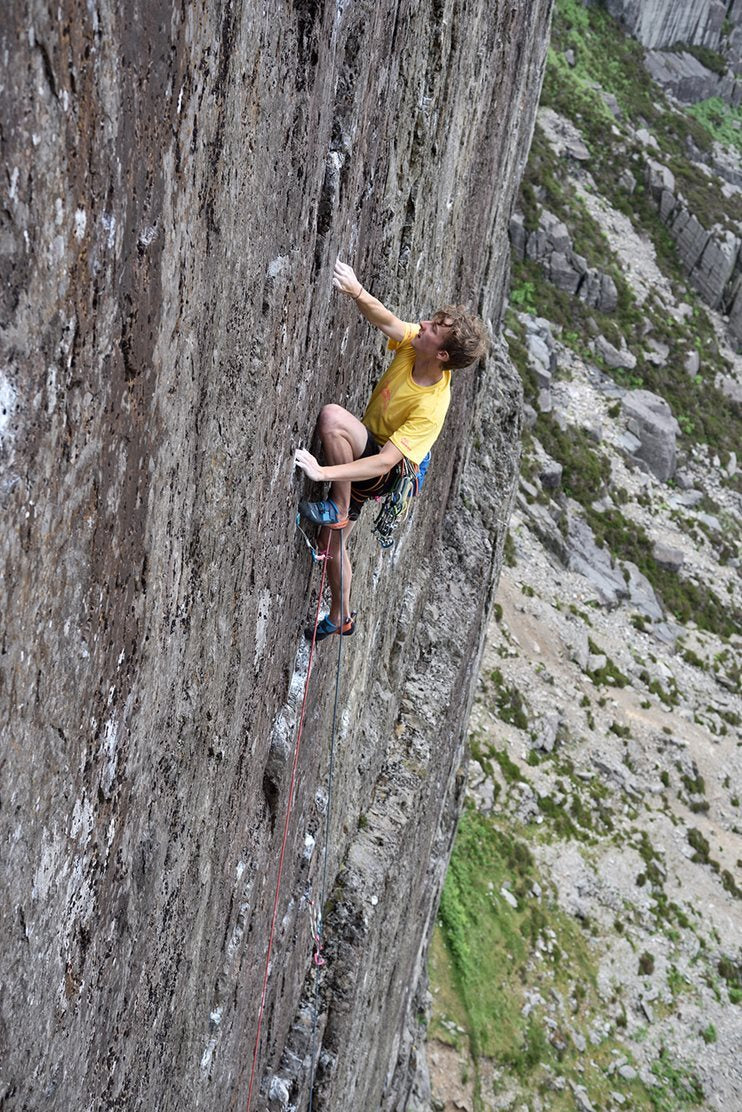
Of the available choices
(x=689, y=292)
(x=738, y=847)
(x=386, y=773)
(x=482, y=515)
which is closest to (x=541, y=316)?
(x=689, y=292)

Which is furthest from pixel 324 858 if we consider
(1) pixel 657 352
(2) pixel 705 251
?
(2) pixel 705 251

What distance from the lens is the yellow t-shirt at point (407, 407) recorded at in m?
5.70

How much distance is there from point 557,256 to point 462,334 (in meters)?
38.6

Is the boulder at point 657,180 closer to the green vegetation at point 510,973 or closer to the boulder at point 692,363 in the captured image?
the boulder at point 692,363

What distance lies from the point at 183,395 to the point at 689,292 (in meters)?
Answer: 49.6

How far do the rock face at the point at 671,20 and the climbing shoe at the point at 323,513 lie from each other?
62844mm

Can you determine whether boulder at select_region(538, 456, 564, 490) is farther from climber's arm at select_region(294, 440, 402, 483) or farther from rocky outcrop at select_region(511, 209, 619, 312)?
climber's arm at select_region(294, 440, 402, 483)

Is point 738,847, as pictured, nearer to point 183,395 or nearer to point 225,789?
point 225,789

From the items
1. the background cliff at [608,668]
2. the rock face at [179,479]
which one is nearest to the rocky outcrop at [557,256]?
the background cliff at [608,668]

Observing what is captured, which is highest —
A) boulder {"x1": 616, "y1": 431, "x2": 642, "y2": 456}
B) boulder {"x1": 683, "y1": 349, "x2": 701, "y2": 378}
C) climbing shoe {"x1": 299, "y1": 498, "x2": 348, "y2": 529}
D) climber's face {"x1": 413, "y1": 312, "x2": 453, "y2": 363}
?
climber's face {"x1": 413, "y1": 312, "x2": 453, "y2": 363}

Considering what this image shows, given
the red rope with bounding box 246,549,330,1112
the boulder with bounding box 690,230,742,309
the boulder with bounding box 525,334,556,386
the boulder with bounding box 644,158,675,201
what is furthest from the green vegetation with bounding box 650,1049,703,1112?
the boulder with bounding box 644,158,675,201

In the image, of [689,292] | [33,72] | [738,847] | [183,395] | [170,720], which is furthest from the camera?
[689,292]

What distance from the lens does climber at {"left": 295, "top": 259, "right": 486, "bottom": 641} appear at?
534 cm

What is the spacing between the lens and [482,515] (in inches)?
509
